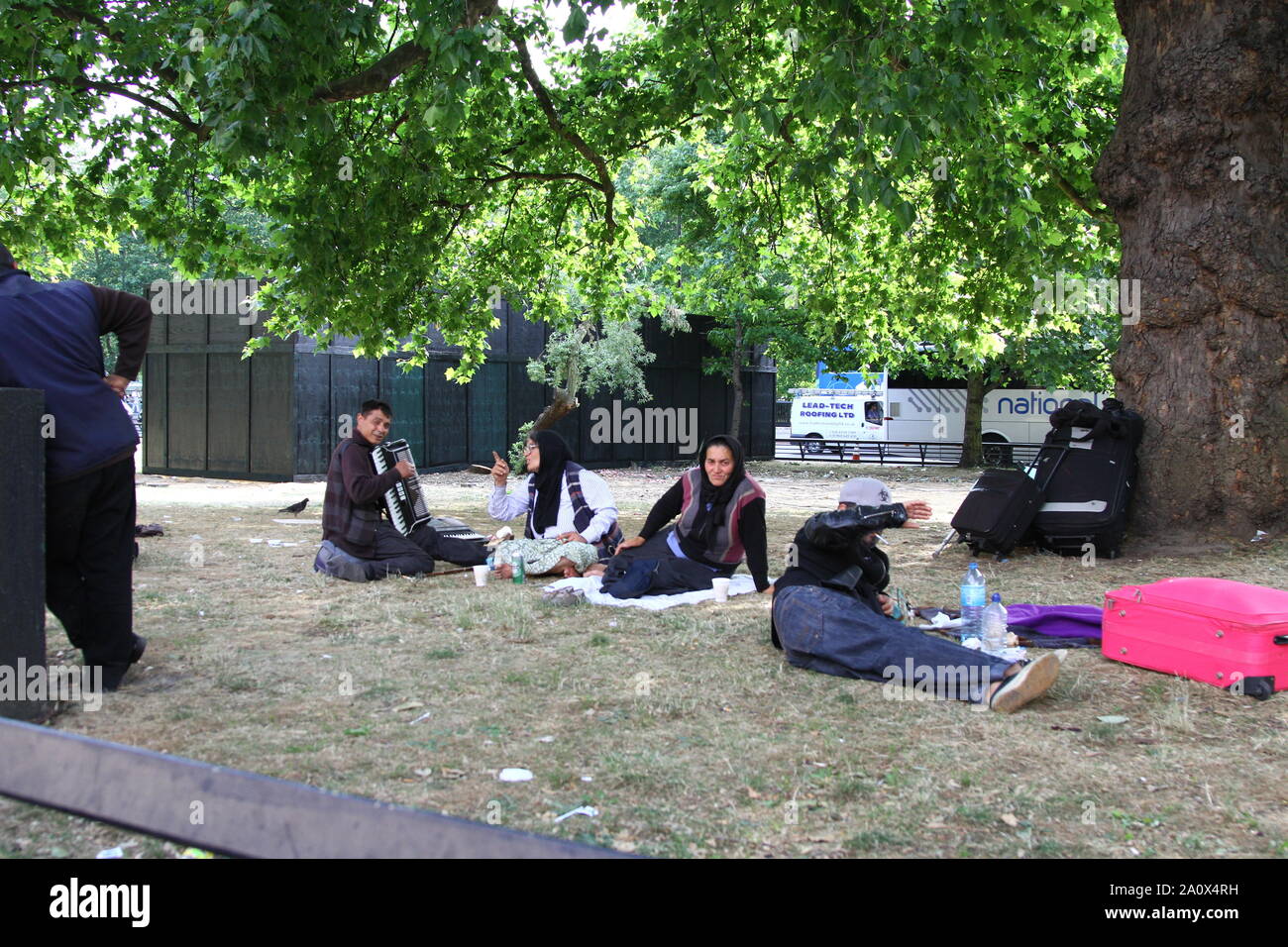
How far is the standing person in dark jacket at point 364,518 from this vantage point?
871cm

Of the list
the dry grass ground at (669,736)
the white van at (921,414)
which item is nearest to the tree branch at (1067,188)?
the dry grass ground at (669,736)

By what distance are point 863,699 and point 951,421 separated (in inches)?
1075

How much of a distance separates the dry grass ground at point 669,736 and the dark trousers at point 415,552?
1.23 m

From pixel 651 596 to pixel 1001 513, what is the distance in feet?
12.5

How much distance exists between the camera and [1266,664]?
509cm

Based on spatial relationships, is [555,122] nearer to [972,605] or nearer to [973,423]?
[972,605]

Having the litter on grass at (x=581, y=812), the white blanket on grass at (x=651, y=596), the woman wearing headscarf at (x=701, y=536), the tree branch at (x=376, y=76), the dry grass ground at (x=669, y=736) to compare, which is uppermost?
the tree branch at (x=376, y=76)

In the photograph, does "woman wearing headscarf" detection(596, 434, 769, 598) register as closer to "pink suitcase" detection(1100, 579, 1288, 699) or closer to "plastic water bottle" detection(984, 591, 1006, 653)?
"plastic water bottle" detection(984, 591, 1006, 653)

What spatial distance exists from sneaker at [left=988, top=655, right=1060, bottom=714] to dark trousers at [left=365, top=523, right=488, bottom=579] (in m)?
5.35

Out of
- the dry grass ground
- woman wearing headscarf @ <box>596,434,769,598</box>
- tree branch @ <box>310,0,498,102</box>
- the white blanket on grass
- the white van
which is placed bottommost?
the dry grass ground

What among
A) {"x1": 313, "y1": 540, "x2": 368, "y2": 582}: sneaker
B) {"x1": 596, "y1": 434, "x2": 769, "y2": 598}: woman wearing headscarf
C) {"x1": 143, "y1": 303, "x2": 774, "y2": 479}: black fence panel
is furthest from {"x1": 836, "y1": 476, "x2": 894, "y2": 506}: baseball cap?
{"x1": 143, "y1": 303, "x2": 774, "y2": 479}: black fence panel

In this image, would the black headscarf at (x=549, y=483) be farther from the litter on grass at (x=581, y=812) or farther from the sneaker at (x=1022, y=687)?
the litter on grass at (x=581, y=812)

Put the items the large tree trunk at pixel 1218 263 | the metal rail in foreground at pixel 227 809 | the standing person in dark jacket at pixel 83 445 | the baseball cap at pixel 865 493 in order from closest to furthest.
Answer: the metal rail in foreground at pixel 227 809, the standing person in dark jacket at pixel 83 445, the baseball cap at pixel 865 493, the large tree trunk at pixel 1218 263

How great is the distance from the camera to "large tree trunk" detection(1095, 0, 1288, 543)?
9484 mm
